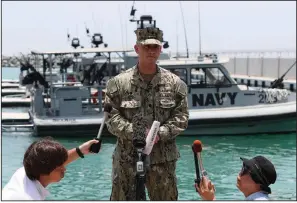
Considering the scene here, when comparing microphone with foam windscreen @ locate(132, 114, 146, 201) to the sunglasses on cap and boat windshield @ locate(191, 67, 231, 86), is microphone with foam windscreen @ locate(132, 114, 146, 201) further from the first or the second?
boat windshield @ locate(191, 67, 231, 86)

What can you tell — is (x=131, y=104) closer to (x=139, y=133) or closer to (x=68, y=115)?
(x=139, y=133)

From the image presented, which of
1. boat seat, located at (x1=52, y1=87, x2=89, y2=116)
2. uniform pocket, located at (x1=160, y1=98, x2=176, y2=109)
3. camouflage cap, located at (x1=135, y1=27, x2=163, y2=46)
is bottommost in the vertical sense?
boat seat, located at (x1=52, y1=87, x2=89, y2=116)

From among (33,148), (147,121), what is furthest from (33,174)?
(147,121)

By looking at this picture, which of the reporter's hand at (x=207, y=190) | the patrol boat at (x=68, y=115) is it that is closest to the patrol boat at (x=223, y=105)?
the patrol boat at (x=68, y=115)

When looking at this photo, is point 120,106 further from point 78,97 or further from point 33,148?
point 78,97

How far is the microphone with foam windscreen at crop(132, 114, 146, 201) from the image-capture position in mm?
3225

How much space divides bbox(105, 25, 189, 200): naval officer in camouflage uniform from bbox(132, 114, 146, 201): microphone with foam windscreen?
0.14 meters

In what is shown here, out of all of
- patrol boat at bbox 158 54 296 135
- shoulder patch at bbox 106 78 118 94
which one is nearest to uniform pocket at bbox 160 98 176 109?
shoulder patch at bbox 106 78 118 94

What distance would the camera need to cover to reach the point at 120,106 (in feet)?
11.4

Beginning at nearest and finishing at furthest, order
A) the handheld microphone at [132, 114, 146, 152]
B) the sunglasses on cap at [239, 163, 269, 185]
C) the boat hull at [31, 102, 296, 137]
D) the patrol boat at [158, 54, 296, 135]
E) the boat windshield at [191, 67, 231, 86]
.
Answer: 1. the sunglasses on cap at [239, 163, 269, 185]
2. the handheld microphone at [132, 114, 146, 152]
3. the boat hull at [31, 102, 296, 137]
4. the patrol boat at [158, 54, 296, 135]
5. the boat windshield at [191, 67, 231, 86]

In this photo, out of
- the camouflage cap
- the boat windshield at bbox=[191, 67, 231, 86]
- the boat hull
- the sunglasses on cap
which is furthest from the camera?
the boat windshield at bbox=[191, 67, 231, 86]

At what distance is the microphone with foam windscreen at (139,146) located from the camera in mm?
3225

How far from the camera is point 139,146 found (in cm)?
323

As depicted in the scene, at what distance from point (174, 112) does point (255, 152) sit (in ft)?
30.5
